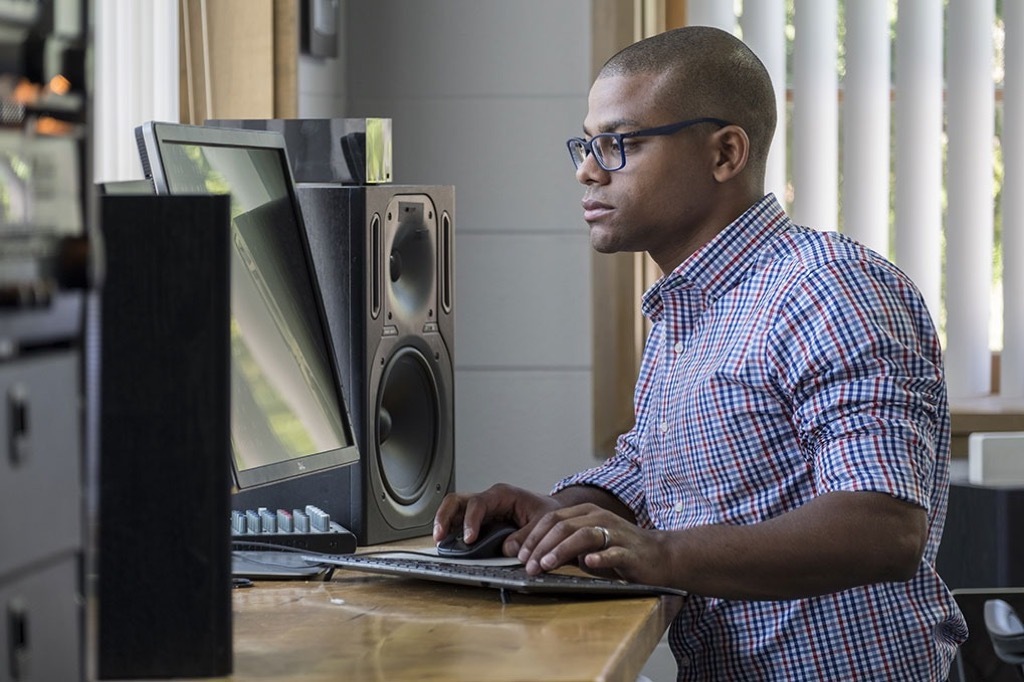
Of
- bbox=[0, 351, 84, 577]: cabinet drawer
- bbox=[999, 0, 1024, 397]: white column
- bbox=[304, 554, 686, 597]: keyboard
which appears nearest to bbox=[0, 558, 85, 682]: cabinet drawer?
bbox=[0, 351, 84, 577]: cabinet drawer

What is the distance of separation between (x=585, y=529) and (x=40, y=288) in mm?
887

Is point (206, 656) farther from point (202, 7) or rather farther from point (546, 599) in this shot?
point (202, 7)

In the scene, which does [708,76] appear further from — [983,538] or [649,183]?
[983,538]

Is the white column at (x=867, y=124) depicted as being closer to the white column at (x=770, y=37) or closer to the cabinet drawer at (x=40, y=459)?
the white column at (x=770, y=37)

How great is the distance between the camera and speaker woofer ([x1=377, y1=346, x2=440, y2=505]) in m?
2.01

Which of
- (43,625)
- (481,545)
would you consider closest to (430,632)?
(481,545)

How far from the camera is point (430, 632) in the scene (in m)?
1.30

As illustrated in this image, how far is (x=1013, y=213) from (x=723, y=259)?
1.78 m

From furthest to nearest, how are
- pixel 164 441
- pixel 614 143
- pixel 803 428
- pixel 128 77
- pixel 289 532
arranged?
pixel 128 77
pixel 614 143
pixel 289 532
pixel 803 428
pixel 164 441

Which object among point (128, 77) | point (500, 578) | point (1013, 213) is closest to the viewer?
point (500, 578)

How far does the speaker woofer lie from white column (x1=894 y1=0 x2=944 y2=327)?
5.51 feet

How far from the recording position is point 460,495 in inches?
70.7

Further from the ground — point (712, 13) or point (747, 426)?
point (712, 13)

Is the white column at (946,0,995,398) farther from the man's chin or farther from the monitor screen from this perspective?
the monitor screen
